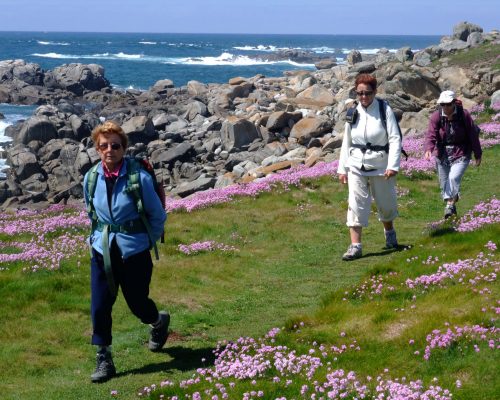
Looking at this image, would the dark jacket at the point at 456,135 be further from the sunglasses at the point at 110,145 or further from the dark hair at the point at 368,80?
the sunglasses at the point at 110,145

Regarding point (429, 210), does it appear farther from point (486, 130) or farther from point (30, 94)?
point (30, 94)

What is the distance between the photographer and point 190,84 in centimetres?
7831

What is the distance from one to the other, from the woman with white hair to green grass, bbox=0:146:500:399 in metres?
1.63

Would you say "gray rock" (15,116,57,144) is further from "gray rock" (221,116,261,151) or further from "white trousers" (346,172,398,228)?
"white trousers" (346,172,398,228)

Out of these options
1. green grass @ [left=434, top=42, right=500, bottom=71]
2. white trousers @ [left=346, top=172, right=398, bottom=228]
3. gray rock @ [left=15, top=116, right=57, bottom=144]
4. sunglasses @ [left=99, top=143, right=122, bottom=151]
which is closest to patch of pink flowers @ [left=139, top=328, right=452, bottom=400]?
sunglasses @ [left=99, top=143, right=122, bottom=151]

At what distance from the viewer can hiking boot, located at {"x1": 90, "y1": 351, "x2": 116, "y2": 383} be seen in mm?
8648

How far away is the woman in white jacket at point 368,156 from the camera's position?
1248 centimetres

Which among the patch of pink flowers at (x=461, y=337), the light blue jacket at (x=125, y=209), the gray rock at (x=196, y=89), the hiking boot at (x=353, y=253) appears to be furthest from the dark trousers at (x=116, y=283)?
the gray rock at (x=196, y=89)

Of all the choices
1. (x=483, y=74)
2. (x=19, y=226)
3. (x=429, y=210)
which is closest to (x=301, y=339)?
(x=429, y=210)

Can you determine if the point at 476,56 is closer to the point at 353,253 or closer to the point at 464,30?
the point at 464,30

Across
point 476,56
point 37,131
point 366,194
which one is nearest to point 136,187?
point 366,194

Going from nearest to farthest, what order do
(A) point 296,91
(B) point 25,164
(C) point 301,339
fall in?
(C) point 301,339, (B) point 25,164, (A) point 296,91

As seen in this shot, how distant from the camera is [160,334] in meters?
9.52

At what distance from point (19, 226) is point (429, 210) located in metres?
10.8
